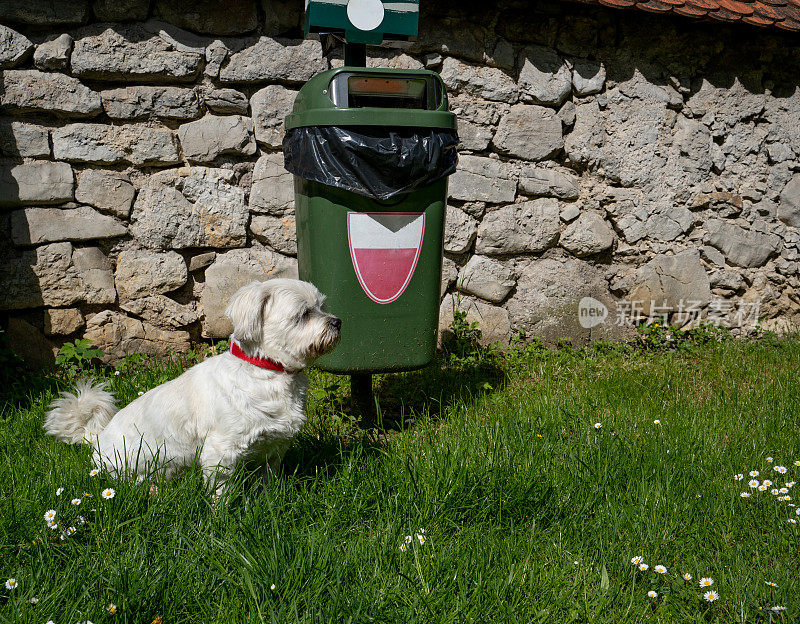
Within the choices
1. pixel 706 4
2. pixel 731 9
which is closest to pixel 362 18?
pixel 706 4

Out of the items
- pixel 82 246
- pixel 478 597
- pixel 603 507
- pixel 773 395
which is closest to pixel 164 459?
pixel 478 597

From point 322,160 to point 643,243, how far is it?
2.73 m

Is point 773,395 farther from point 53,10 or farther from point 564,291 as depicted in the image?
point 53,10

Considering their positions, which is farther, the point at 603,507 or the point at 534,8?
the point at 534,8

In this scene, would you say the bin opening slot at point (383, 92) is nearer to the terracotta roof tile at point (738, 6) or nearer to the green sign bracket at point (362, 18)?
the green sign bracket at point (362, 18)

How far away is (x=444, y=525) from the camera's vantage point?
2.22m

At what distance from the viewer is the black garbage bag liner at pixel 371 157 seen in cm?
263

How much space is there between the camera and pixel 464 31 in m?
3.98

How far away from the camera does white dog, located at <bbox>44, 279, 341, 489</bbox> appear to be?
2.24 metres

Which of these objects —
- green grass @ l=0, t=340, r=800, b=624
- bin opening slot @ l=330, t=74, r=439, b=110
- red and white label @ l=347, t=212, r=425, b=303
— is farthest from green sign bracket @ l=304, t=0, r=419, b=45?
green grass @ l=0, t=340, r=800, b=624

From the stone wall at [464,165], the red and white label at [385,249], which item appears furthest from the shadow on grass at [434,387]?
the red and white label at [385,249]

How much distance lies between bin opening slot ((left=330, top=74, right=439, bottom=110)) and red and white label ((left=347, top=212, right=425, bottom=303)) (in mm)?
505

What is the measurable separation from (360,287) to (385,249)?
198mm

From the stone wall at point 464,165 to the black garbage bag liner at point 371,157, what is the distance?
4.12ft
